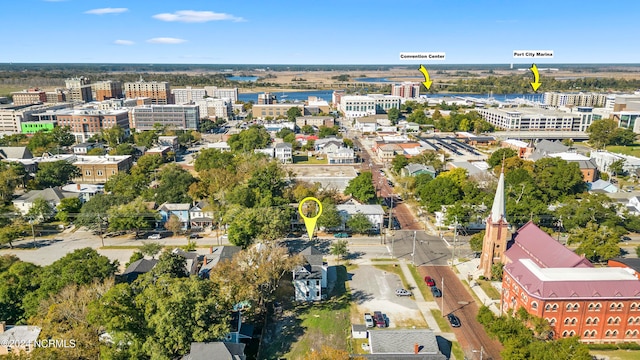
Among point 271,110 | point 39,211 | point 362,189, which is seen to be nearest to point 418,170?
point 362,189

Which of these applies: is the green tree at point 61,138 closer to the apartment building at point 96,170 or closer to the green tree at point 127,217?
the apartment building at point 96,170

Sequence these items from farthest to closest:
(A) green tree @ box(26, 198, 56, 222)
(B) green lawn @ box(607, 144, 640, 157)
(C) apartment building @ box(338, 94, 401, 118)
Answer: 1. (C) apartment building @ box(338, 94, 401, 118)
2. (B) green lawn @ box(607, 144, 640, 157)
3. (A) green tree @ box(26, 198, 56, 222)

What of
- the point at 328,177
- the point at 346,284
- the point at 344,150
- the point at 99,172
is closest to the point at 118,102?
the point at 99,172

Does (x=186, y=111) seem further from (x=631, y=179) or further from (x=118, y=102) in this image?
(x=631, y=179)

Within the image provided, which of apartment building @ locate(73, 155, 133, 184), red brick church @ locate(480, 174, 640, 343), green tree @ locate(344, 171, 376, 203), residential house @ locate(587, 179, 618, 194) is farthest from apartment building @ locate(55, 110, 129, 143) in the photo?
red brick church @ locate(480, 174, 640, 343)

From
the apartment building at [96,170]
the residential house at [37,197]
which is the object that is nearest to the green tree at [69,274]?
the residential house at [37,197]

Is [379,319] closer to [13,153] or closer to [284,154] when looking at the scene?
[284,154]

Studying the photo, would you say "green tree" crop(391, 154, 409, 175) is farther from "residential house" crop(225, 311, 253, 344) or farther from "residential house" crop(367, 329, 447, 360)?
"residential house" crop(225, 311, 253, 344)
